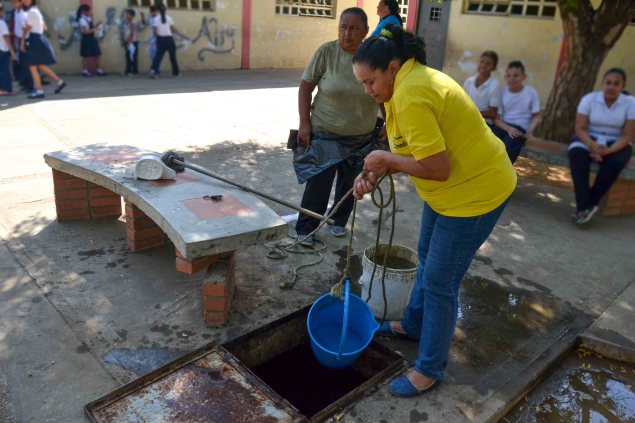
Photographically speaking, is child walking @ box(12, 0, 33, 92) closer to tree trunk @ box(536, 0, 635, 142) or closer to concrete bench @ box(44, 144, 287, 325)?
concrete bench @ box(44, 144, 287, 325)

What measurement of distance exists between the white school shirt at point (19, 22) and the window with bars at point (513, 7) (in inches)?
302

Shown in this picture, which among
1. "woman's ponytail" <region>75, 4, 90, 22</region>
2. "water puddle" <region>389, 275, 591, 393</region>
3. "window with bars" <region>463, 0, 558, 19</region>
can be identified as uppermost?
"window with bars" <region>463, 0, 558, 19</region>

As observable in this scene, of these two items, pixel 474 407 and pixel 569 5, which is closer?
pixel 474 407

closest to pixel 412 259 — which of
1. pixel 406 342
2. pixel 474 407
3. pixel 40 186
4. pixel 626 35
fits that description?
pixel 406 342

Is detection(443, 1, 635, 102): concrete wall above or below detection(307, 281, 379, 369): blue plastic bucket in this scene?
above

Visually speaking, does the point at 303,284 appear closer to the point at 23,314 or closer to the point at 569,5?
the point at 23,314

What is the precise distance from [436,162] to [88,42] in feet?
36.9

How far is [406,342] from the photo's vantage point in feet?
10.4

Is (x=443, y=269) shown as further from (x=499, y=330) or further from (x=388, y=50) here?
(x=499, y=330)

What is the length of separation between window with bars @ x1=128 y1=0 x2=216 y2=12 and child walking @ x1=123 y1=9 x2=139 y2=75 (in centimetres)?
55

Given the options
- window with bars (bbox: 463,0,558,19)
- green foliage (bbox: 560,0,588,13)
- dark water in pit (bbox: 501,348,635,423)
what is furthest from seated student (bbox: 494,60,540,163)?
window with bars (bbox: 463,0,558,19)

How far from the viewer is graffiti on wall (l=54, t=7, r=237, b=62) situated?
11.6 m

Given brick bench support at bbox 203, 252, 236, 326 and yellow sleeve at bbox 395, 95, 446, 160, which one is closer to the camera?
yellow sleeve at bbox 395, 95, 446, 160

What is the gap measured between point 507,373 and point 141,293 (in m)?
2.24
